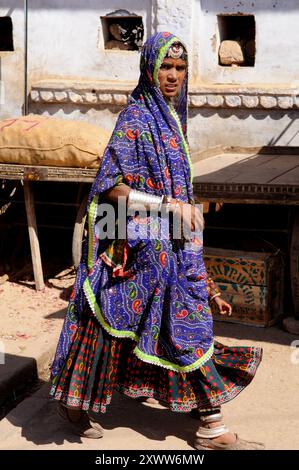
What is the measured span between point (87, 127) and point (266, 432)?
3.45 m

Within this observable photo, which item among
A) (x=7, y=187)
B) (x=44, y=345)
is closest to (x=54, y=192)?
(x=7, y=187)

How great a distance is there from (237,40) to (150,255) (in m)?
4.55

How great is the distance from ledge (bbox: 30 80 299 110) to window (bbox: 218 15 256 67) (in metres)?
0.35

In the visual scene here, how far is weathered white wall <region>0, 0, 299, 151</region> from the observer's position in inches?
Result: 285

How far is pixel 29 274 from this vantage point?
7.47 meters

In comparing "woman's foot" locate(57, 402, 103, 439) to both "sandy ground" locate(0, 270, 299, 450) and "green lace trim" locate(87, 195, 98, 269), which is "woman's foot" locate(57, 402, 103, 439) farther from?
"green lace trim" locate(87, 195, 98, 269)

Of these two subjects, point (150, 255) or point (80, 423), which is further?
point (80, 423)

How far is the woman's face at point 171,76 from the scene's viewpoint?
3.56 m

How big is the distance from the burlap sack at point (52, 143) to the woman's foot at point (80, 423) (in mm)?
2998

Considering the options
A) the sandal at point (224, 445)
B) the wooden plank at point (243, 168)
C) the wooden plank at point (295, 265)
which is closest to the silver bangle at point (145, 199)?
the sandal at point (224, 445)

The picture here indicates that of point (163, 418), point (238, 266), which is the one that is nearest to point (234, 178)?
point (238, 266)

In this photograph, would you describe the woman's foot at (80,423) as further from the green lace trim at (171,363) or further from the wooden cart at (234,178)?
the wooden cart at (234,178)

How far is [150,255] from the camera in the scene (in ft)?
11.8

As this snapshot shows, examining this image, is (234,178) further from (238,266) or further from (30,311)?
(30,311)
